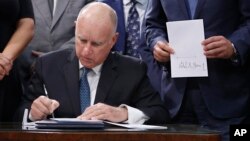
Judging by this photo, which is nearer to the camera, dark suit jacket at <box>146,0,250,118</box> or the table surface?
the table surface

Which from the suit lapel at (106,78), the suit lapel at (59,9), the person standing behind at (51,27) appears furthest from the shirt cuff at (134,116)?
the suit lapel at (59,9)

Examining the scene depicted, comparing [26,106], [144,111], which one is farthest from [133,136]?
[26,106]

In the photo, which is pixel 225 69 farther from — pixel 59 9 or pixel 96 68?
pixel 59 9

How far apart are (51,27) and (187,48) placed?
3.53 ft

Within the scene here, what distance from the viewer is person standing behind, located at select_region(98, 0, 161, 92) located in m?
3.69

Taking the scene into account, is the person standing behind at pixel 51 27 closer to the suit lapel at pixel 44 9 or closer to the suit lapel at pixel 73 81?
the suit lapel at pixel 44 9

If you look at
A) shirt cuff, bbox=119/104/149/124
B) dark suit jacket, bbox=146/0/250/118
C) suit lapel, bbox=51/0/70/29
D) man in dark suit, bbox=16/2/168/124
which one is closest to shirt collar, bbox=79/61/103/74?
man in dark suit, bbox=16/2/168/124

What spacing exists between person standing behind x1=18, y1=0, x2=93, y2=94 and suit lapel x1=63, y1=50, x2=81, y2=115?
28.2 inches

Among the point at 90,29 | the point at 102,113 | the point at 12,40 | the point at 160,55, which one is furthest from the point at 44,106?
the point at 160,55

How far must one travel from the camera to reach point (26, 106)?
115 inches

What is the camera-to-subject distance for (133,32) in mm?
3738

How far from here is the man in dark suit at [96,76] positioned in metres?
2.92

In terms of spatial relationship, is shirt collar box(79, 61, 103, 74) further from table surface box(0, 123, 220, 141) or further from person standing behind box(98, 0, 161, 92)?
table surface box(0, 123, 220, 141)

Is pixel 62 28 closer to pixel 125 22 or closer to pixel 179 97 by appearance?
pixel 125 22
